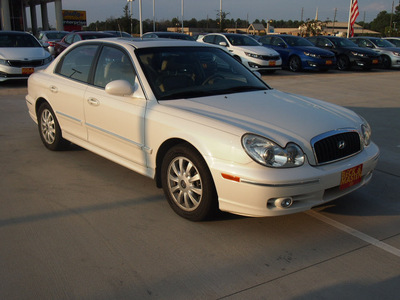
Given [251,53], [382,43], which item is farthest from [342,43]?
[251,53]

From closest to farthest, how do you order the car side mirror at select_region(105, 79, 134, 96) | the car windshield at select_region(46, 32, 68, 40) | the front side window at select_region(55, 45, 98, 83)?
the car side mirror at select_region(105, 79, 134, 96) < the front side window at select_region(55, 45, 98, 83) < the car windshield at select_region(46, 32, 68, 40)

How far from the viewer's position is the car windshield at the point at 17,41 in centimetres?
1183

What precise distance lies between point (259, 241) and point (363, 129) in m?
1.56

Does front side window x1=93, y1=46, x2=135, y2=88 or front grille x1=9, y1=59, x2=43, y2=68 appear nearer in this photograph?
front side window x1=93, y1=46, x2=135, y2=88

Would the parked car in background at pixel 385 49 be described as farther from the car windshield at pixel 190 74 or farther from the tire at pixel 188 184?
the tire at pixel 188 184

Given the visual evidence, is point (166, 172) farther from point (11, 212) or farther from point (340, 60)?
point (340, 60)

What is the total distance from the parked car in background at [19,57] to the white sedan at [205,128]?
668 cm

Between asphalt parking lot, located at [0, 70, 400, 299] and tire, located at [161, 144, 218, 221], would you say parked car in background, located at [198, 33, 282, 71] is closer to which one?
asphalt parking lot, located at [0, 70, 400, 299]

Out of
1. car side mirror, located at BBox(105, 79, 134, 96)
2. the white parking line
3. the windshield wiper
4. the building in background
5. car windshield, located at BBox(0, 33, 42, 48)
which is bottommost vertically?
the white parking line

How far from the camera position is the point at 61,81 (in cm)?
518

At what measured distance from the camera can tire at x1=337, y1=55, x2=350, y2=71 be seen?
18734 mm

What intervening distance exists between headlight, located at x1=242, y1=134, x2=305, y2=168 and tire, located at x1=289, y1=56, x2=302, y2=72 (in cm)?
1493

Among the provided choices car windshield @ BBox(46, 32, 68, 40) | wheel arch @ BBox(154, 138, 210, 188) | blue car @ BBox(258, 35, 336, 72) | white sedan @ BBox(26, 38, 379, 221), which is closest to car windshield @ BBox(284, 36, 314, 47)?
blue car @ BBox(258, 35, 336, 72)

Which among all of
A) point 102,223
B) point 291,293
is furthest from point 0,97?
point 291,293
